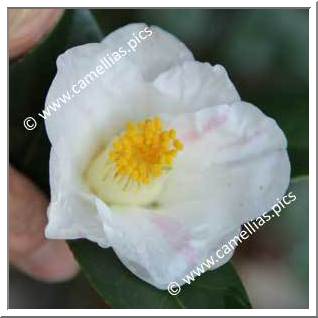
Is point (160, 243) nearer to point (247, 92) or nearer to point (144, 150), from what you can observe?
point (144, 150)

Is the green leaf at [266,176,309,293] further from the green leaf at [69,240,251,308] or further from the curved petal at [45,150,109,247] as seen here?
the curved petal at [45,150,109,247]

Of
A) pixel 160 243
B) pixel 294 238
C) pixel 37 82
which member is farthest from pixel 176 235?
pixel 294 238

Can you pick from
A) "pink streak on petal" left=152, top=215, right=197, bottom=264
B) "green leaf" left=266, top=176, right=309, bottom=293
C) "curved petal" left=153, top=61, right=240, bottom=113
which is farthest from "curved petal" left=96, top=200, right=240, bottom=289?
"green leaf" left=266, top=176, right=309, bottom=293

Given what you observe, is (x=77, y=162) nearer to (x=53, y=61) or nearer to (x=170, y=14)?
(x=53, y=61)

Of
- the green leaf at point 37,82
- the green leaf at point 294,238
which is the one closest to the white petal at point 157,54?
the green leaf at point 37,82

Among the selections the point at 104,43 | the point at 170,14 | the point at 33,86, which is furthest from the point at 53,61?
the point at 170,14

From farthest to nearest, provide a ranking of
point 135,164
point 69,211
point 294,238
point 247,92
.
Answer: point 294,238 → point 247,92 → point 135,164 → point 69,211
